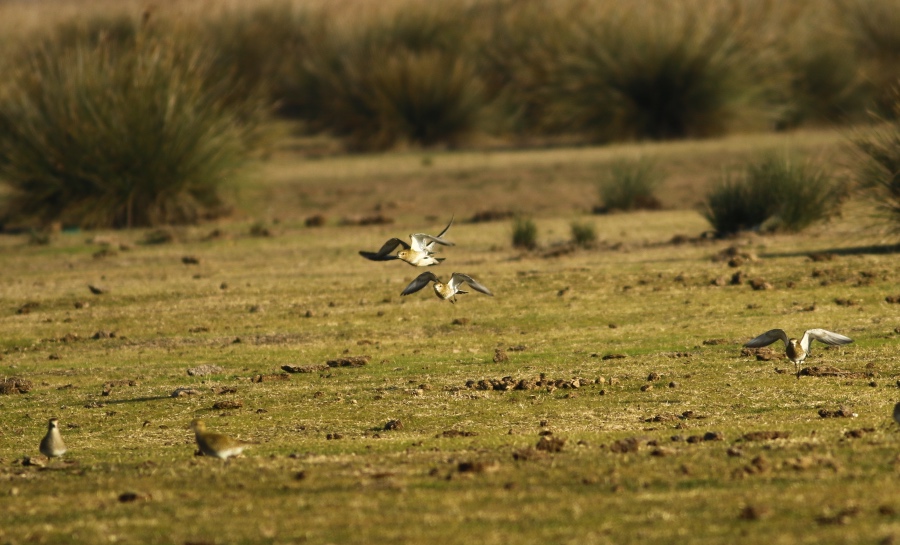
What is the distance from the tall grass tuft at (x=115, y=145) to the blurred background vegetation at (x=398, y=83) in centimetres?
3

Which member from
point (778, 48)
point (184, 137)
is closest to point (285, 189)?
point (184, 137)

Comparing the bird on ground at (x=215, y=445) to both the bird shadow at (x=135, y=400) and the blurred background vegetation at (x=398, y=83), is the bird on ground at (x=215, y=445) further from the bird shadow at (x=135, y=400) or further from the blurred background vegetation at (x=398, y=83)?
the blurred background vegetation at (x=398, y=83)

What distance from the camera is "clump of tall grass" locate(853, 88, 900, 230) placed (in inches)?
650

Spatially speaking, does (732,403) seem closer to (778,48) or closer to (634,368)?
(634,368)

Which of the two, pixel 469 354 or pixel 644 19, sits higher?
pixel 644 19

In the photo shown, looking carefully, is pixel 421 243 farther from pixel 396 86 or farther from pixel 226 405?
pixel 396 86

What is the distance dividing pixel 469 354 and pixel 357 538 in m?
6.20

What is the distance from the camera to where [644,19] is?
31.5 metres

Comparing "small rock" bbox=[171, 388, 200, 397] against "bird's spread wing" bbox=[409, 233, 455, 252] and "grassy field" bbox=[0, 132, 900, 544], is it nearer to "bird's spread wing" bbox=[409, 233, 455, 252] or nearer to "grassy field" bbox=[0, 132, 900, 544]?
"grassy field" bbox=[0, 132, 900, 544]

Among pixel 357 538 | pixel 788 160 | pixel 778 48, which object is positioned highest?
pixel 778 48

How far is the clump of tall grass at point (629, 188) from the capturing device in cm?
2248

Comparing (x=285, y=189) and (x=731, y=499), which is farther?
(x=285, y=189)

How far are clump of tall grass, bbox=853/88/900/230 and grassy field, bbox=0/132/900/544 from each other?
623mm

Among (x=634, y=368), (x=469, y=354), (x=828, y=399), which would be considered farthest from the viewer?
(x=469, y=354)
